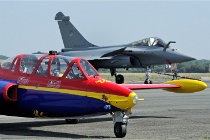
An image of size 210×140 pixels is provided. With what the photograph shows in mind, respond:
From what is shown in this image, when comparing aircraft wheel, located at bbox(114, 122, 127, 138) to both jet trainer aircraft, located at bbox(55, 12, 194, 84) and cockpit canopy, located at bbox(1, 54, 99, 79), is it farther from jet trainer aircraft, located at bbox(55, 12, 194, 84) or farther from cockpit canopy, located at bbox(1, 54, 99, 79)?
jet trainer aircraft, located at bbox(55, 12, 194, 84)

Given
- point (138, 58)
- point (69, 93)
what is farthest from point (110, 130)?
point (138, 58)

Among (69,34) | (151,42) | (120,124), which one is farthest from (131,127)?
(69,34)

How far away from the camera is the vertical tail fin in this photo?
159 feet

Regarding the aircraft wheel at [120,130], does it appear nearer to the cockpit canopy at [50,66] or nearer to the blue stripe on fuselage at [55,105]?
the blue stripe on fuselage at [55,105]

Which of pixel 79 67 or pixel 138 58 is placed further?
pixel 138 58

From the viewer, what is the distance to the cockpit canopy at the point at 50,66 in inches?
543

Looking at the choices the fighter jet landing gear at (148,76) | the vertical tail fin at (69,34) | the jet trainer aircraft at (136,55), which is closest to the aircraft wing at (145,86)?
the fighter jet landing gear at (148,76)

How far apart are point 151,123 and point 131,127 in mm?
1138

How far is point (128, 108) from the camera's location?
42.4ft

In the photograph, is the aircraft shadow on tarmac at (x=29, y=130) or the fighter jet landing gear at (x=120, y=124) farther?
the aircraft shadow on tarmac at (x=29, y=130)

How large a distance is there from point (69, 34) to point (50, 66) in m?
35.5

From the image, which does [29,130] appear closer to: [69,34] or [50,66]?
[50,66]

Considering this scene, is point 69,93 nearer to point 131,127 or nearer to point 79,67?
point 79,67

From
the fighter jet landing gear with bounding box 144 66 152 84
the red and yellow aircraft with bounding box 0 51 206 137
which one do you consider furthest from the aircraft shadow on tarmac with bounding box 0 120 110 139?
the fighter jet landing gear with bounding box 144 66 152 84
